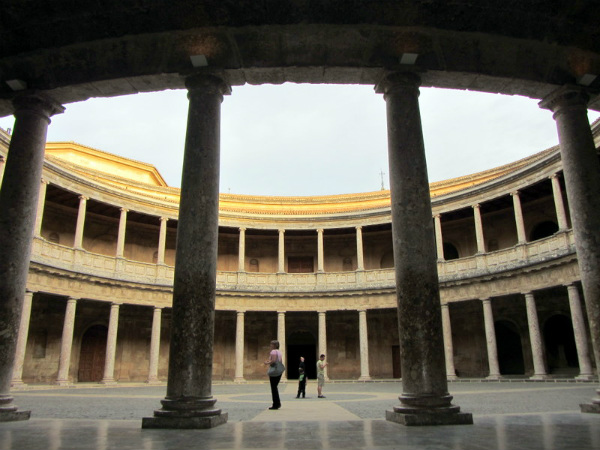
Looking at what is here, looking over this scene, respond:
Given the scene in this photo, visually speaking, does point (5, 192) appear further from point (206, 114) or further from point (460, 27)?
point (460, 27)

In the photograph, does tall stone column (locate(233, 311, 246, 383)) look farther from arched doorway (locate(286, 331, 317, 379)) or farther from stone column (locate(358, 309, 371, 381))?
stone column (locate(358, 309, 371, 381))

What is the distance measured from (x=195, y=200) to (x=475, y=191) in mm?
19981

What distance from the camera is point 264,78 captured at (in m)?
A: 8.56

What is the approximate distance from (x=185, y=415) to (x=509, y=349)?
891 inches

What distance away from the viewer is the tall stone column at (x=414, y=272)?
669cm

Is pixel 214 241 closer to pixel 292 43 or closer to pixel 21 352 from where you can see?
pixel 292 43

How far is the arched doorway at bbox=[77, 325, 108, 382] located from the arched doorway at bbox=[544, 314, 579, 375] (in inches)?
A: 852

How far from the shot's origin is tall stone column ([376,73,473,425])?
21.9 ft

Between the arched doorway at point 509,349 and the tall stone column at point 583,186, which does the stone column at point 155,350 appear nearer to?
the arched doorway at point 509,349

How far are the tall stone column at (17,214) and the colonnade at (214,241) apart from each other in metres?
0.02

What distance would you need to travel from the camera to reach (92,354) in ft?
81.6

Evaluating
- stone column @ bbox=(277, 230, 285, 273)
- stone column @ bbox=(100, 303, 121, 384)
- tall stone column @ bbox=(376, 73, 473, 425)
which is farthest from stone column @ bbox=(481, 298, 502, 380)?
tall stone column @ bbox=(376, 73, 473, 425)

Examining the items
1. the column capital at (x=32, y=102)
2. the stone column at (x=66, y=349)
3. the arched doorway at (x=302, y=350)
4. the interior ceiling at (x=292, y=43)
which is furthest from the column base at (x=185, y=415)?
the arched doorway at (x=302, y=350)

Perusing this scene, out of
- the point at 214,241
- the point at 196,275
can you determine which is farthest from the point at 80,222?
the point at 196,275
